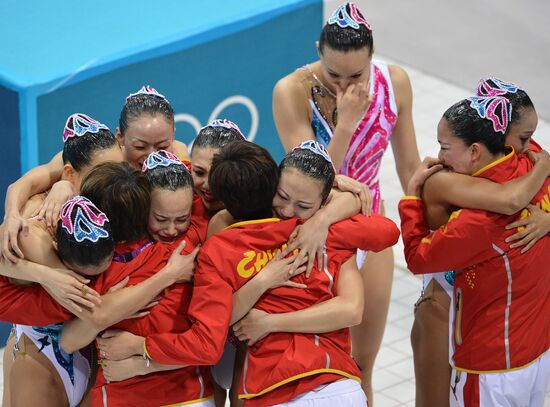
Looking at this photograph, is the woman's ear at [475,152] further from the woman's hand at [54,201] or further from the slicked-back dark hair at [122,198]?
the woman's hand at [54,201]

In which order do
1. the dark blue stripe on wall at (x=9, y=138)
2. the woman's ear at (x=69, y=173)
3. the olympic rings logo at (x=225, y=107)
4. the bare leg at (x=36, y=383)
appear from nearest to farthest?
1. the bare leg at (x=36, y=383)
2. the woman's ear at (x=69, y=173)
3. the dark blue stripe on wall at (x=9, y=138)
4. the olympic rings logo at (x=225, y=107)

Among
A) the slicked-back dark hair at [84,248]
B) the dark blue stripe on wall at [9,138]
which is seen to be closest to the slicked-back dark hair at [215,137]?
the slicked-back dark hair at [84,248]

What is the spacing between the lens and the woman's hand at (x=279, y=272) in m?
3.52

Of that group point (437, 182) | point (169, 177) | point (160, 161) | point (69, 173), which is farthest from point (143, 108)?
point (437, 182)

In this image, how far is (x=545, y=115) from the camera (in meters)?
9.12

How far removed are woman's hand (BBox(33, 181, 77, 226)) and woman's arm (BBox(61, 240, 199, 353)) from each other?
0.41m

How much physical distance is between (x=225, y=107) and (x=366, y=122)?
190 centimetres

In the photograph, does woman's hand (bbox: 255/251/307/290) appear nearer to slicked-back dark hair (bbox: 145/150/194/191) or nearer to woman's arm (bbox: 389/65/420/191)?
slicked-back dark hair (bbox: 145/150/194/191)

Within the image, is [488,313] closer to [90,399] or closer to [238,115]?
[90,399]

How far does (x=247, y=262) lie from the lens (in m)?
3.54

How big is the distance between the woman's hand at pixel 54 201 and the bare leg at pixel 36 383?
0.53m

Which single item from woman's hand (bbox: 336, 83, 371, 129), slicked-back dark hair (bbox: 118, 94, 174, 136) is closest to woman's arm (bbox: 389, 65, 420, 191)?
woman's hand (bbox: 336, 83, 371, 129)

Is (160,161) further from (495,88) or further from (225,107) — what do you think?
(225,107)

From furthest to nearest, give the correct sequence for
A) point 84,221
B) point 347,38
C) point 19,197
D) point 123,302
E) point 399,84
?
point 399,84
point 347,38
point 19,197
point 123,302
point 84,221
